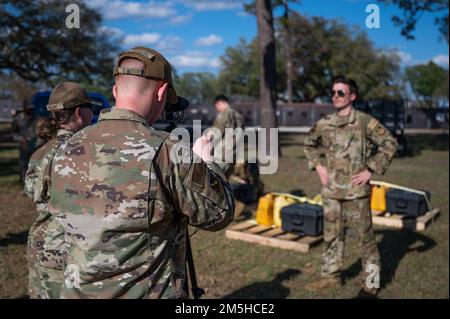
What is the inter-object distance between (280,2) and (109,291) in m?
17.2

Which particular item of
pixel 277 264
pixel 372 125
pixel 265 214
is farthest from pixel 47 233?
pixel 265 214

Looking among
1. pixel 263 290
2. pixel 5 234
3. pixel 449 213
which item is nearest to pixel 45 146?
pixel 263 290

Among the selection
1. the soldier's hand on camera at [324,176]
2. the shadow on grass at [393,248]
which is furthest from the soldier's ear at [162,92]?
the shadow on grass at [393,248]

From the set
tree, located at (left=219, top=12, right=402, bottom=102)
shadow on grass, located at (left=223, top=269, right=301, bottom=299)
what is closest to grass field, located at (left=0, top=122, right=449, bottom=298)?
shadow on grass, located at (left=223, top=269, right=301, bottom=299)

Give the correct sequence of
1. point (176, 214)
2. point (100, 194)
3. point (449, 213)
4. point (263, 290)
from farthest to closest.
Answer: point (449, 213) → point (263, 290) → point (176, 214) → point (100, 194)

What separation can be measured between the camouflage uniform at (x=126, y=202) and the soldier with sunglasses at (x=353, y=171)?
3568 mm

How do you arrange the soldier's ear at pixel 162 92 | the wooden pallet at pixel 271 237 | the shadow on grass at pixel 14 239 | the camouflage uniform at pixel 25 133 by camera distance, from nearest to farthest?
the soldier's ear at pixel 162 92 < the shadow on grass at pixel 14 239 < the wooden pallet at pixel 271 237 < the camouflage uniform at pixel 25 133

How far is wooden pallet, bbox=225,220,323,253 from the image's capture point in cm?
704

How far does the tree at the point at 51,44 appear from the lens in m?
21.7

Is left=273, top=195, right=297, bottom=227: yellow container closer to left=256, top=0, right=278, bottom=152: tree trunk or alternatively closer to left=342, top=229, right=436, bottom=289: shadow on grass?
left=342, top=229, right=436, bottom=289: shadow on grass

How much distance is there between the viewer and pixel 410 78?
80875 mm

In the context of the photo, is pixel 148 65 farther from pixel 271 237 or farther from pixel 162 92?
pixel 271 237

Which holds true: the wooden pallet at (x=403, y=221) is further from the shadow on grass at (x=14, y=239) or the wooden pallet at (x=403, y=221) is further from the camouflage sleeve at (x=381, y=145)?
the shadow on grass at (x=14, y=239)
